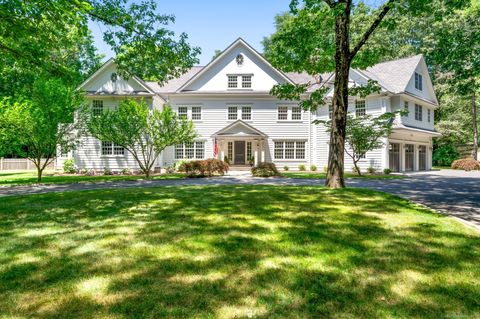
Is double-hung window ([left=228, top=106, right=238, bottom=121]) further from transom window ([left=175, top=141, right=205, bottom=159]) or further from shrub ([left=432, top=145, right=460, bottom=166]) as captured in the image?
shrub ([left=432, top=145, right=460, bottom=166])

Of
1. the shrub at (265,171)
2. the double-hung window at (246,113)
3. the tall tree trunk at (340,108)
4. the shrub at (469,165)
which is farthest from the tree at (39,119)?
the shrub at (469,165)

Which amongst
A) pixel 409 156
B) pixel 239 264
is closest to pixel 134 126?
pixel 239 264

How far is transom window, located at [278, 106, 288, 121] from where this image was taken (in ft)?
97.0

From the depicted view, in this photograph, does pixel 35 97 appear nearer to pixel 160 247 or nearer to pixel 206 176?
pixel 206 176

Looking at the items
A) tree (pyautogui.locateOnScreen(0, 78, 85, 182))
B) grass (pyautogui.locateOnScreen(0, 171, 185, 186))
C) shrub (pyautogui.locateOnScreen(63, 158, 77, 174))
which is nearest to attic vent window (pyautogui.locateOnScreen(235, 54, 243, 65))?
grass (pyautogui.locateOnScreen(0, 171, 185, 186))

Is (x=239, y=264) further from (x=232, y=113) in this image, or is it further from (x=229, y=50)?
(x=229, y=50)

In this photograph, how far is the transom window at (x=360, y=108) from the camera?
28.1m

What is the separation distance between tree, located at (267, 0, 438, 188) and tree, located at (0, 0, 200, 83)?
4.68 m

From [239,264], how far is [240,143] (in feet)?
87.6

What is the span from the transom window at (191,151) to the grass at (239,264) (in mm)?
22012

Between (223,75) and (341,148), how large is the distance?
19.4 m

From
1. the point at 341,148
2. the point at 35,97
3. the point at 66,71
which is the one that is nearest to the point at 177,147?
the point at 35,97

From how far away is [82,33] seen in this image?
11.8 metres

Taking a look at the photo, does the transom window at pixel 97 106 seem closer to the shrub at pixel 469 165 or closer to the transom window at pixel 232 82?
the transom window at pixel 232 82
